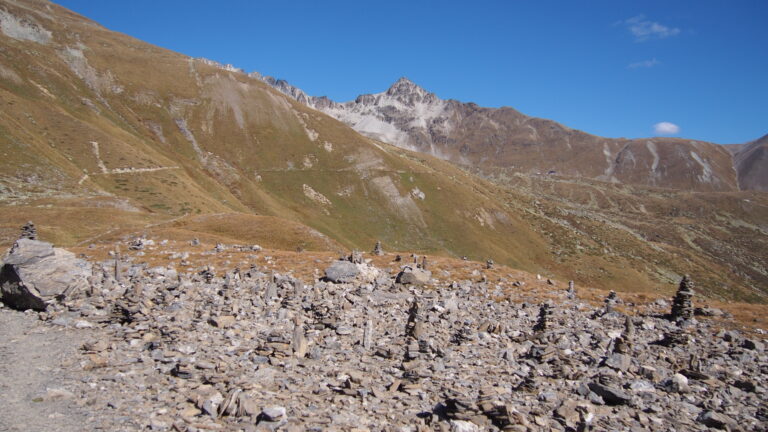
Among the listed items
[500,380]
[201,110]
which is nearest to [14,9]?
[201,110]

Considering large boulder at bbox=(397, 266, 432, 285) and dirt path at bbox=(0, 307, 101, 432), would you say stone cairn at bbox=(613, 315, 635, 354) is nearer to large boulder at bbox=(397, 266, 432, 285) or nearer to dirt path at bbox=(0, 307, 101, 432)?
large boulder at bbox=(397, 266, 432, 285)

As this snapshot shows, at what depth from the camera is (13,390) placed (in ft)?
51.6

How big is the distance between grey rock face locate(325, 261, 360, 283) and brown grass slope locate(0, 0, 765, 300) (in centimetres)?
4099

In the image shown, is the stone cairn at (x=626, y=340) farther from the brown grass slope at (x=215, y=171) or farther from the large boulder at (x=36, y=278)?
the brown grass slope at (x=215, y=171)

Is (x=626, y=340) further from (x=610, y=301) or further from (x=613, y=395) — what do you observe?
(x=610, y=301)

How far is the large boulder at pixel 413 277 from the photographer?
33375 mm

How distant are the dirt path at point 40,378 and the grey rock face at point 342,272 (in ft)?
52.9

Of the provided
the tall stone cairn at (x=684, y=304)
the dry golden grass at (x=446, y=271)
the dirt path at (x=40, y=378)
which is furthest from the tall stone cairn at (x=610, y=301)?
the dirt path at (x=40, y=378)

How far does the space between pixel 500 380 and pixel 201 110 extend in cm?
18966

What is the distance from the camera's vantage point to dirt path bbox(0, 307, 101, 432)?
13.9 meters

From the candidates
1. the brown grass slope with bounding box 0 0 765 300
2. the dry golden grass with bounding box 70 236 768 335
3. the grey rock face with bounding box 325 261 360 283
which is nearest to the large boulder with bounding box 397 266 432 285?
the dry golden grass with bounding box 70 236 768 335

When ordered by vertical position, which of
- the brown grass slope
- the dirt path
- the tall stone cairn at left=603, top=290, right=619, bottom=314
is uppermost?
the brown grass slope

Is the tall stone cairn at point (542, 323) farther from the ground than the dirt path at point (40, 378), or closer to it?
farther from the ground

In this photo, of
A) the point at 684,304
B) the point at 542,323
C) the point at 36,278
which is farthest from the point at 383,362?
the point at 684,304
